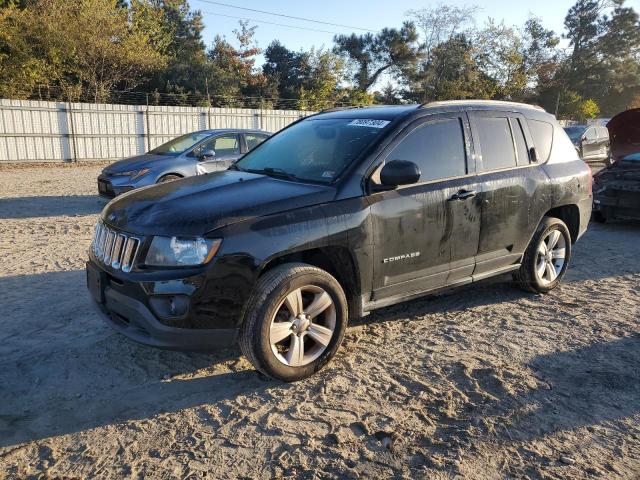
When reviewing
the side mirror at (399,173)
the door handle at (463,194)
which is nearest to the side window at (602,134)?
the door handle at (463,194)

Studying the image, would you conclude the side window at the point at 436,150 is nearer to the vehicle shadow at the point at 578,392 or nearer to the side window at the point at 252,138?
the vehicle shadow at the point at 578,392

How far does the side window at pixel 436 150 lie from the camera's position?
399 cm

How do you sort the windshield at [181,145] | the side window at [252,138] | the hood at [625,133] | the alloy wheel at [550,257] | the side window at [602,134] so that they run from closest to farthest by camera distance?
1. the alloy wheel at [550,257]
2. the windshield at [181,145]
3. the side window at [252,138]
4. the hood at [625,133]
5. the side window at [602,134]

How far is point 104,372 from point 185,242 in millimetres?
1203

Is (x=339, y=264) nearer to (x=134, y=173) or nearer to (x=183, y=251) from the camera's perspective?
(x=183, y=251)

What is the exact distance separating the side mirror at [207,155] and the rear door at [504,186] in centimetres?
582

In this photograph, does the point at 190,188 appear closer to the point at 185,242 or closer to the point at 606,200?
the point at 185,242

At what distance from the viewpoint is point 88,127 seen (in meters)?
19.6

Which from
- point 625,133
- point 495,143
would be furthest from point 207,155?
point 625,133

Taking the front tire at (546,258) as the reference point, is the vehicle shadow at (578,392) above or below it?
below

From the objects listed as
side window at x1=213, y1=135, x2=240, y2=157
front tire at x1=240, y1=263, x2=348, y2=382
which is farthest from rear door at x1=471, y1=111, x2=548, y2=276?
side window at x1=213, y1=135, x2=240, y2=157

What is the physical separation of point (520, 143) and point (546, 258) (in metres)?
1.20

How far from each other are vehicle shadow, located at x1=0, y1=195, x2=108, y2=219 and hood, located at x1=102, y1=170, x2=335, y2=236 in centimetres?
607

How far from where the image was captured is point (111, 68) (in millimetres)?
26172
